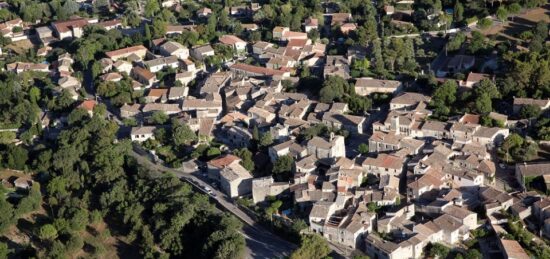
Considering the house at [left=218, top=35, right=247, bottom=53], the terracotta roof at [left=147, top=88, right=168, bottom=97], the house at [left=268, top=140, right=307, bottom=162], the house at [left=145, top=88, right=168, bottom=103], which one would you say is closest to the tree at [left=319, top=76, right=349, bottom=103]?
the house at [left=268, top=140, right=307, bottom=162]

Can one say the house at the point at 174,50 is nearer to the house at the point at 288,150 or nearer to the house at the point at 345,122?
the house at the point at 345,122

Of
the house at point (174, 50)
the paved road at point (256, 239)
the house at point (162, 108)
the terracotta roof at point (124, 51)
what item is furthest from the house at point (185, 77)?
the paved road at point (256, 239)

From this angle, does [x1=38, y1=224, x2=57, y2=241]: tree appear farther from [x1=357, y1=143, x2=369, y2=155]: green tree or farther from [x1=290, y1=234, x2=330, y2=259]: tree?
[x1=357, y1=143, x2=369, y2=155]: green tree

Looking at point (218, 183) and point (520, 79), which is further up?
point (520, 79)

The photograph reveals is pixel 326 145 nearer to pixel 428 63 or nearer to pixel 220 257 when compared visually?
pixel 220 257

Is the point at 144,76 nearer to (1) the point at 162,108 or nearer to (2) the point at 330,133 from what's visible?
(1) the point at 162,108

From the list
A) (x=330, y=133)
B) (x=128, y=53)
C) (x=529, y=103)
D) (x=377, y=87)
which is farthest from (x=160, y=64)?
(x=529, y=103)

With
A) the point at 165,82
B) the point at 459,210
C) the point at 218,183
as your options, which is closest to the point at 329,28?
the point at 165,82
